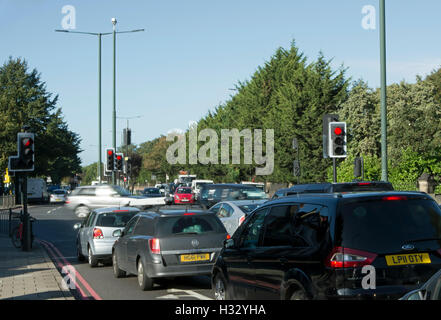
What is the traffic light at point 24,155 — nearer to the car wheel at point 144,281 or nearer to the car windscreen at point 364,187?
the car wheel at point 144,281

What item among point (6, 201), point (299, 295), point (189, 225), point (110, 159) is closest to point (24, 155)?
point (189, 225)

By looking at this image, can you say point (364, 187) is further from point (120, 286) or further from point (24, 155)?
point (24, 155)

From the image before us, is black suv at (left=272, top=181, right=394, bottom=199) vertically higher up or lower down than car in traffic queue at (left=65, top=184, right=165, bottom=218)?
higher up

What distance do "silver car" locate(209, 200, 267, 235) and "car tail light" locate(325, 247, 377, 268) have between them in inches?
488

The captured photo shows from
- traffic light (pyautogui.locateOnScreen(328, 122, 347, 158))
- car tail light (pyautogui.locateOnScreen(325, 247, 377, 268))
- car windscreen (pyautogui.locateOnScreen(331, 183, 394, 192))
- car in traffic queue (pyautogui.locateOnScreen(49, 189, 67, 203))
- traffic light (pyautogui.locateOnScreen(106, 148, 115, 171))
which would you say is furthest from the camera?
car in traffic queue (pyautogui.locateOnScreen(49, 189, 67, 203))

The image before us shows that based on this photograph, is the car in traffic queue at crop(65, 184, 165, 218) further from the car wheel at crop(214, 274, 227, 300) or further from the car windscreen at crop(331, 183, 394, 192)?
the car wheel at crop(214, 274, 227, 300)

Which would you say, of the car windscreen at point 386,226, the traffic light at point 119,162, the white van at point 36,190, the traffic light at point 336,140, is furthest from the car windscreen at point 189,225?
the white van at point 36,190

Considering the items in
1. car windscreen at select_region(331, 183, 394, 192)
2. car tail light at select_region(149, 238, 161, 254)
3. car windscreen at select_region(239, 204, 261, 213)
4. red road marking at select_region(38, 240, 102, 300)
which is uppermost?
car windscreen at select_region(331, 183, 394, 192)

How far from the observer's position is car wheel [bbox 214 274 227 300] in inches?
365

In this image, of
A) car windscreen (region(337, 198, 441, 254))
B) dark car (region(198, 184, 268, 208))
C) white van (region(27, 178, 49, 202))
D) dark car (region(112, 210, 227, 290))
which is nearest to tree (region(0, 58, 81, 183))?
white van (region(27, 178, 49, 202))

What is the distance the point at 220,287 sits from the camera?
948 cm

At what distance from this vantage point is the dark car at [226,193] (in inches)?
1057
